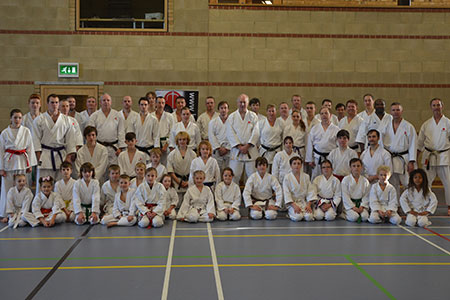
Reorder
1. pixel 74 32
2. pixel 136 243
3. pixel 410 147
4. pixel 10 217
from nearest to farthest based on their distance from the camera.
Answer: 1. pixel 136 243
2. pixel 10 217
3. pixel 410 147
4. pixel 74 32

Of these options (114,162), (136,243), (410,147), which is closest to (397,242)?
(410,147)

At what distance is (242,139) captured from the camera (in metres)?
8.68

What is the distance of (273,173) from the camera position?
333 inches

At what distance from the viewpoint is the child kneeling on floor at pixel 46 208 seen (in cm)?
719

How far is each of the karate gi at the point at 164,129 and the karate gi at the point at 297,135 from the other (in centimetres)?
213

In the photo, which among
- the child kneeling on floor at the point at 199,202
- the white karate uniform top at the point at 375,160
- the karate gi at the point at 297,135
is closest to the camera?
the child kneeling on floor at the point at 199,202

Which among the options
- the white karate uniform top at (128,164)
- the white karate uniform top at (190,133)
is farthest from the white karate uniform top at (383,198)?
the white karate uniform top at (128,164)

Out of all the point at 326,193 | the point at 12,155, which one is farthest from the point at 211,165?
the point at 12,155

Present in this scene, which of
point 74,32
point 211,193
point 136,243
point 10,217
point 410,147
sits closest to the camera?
point 136,243

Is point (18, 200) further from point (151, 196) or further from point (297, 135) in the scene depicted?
point (297, 135)

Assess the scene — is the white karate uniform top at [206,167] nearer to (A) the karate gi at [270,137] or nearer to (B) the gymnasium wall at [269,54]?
(A) the karate gi at [270,137]

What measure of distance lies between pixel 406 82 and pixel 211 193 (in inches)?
250

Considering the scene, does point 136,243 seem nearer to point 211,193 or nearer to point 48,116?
point 211,193

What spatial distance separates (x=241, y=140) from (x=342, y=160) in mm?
1780
